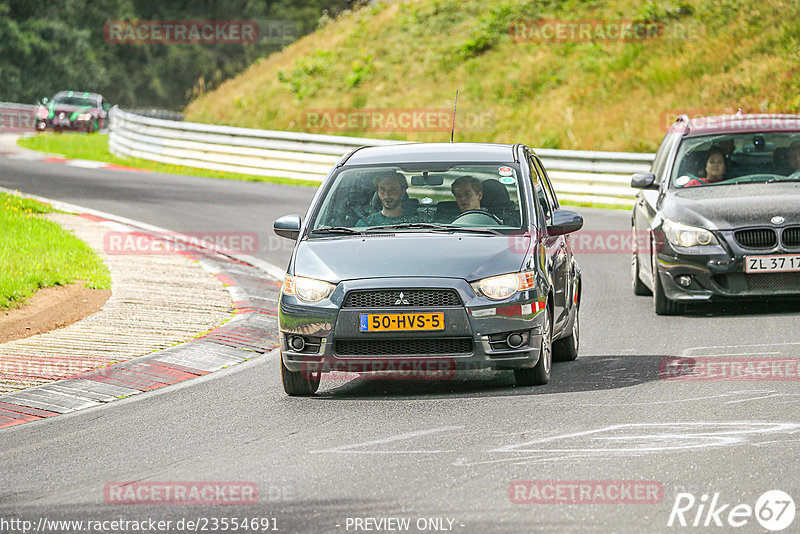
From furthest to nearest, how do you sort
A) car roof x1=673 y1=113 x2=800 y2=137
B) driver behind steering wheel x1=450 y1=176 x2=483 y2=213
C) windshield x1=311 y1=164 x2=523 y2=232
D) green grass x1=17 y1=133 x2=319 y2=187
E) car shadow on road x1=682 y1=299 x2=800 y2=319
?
1. green grass x1=17 y1=133 x2=319 y2=187
2. car roof x1=673 y1=113 x2=800 y2=137
3. car shadow on road x1=682 y1=299 x2=800 y2=319
4. driver behind steering wheel x1=450 y1=176 x2=483 y2=213
5. windshield x1=311 y1=164 x2=523 y2=232

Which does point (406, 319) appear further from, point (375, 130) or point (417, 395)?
point (375, 130)

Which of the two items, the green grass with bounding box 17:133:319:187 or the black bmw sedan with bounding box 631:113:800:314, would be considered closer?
the black bmw sedan with bounding box 631:113:800:314

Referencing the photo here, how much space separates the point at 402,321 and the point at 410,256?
0.47 meters

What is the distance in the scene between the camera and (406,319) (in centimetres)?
838

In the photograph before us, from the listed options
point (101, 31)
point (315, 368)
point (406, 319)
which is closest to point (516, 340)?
point (406, 319)

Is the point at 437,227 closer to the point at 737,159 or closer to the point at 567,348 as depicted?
the point at 567,348

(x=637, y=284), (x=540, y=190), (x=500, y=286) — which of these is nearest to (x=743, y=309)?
(x=637, y=284)

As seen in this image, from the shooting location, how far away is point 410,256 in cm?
860

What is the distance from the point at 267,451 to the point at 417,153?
336 cm

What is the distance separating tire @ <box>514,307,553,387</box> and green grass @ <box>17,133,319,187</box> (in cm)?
1916

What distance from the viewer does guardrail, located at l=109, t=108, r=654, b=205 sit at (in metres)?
24.2

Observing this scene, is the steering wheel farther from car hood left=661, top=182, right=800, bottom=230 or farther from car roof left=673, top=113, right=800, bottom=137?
car roof left=673, top=113, right=800, bottom=137

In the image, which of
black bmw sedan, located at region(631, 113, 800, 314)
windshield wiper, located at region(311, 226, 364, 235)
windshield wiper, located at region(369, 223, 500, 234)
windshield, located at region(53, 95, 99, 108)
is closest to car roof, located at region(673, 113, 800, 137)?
black bmw sedan, located at region(631, 113, 800, 314)

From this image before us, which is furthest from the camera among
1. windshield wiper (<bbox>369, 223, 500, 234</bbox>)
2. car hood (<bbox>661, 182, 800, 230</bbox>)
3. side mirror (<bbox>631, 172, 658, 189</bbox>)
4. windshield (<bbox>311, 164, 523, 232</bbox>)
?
side mirror (<bbox>631, 172, 658, 189</bbox>)
